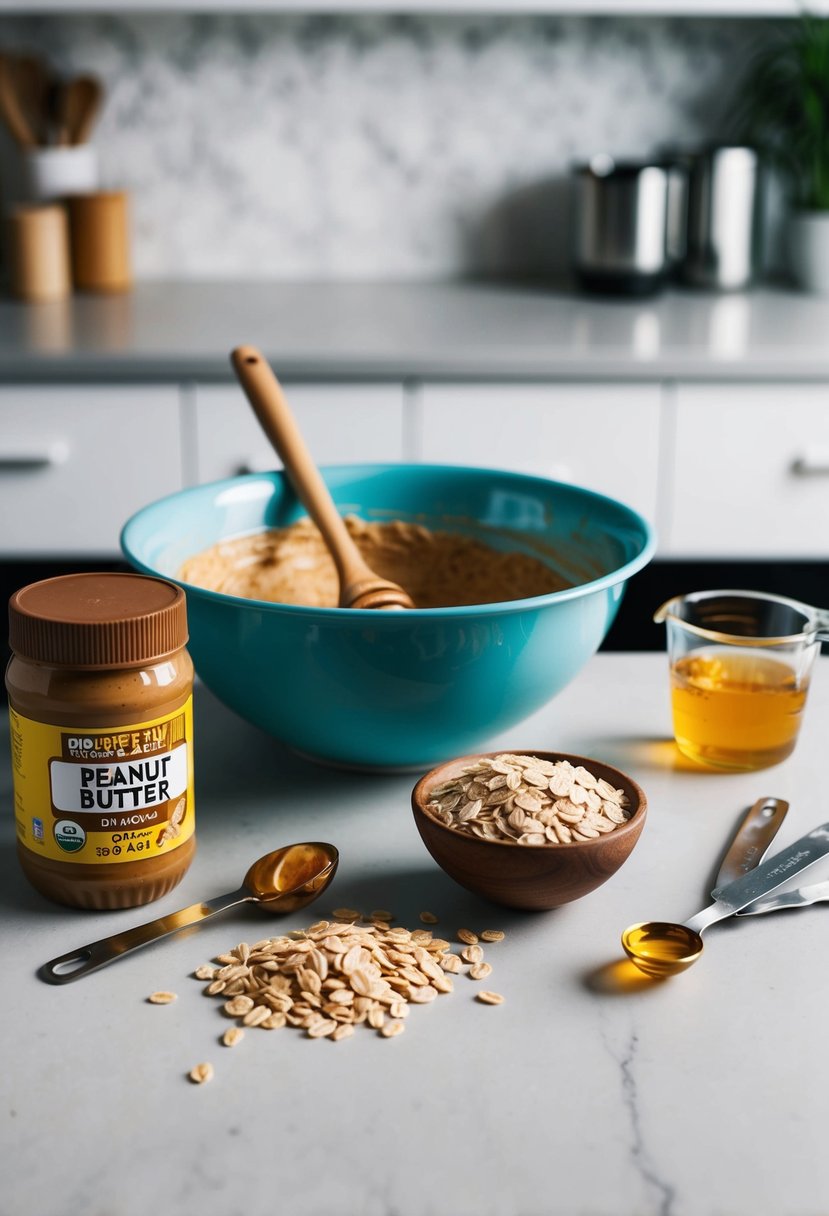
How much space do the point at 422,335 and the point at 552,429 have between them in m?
0.28

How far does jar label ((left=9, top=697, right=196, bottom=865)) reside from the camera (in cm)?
75

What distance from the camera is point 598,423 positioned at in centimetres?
215

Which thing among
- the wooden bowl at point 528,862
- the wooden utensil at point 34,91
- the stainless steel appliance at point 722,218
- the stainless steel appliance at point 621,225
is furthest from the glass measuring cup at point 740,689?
the wooden utensil at point 34,91

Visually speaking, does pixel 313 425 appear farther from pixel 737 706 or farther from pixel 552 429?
pixel 737 706

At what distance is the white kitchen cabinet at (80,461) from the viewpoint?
213 cm

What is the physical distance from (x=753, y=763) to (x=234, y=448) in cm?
132

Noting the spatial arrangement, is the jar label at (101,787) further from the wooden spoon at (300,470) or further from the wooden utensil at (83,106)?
the wooden utensil at (83,106)

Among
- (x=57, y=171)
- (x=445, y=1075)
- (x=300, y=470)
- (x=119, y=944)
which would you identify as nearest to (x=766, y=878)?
(x=445, y=1075)

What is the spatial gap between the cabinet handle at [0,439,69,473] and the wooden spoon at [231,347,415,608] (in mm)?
1074

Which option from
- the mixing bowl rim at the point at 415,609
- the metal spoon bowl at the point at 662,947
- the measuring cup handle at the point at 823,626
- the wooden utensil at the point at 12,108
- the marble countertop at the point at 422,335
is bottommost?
the metal spoon bowl at the point at 662,947

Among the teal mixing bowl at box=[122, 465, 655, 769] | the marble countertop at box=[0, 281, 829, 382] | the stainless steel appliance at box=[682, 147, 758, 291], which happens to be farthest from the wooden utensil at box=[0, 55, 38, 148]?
the teal mixing bowl at box=[122, 465, 655, 769]

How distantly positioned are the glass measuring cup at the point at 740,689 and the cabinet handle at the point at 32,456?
1.38 metres

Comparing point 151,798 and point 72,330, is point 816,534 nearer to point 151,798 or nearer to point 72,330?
point 72,330

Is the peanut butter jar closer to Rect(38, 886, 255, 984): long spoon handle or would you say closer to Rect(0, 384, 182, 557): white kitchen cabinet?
Rect(38, 886, 255, 984): long spoon handle
